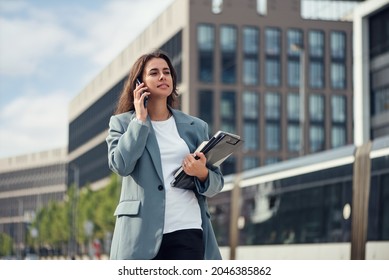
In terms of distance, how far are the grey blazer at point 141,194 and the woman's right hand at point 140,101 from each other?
26mm

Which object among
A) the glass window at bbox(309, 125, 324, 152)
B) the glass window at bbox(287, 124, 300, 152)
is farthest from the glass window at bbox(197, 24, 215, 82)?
the glass window at bbox(309, 125, 324, 152)

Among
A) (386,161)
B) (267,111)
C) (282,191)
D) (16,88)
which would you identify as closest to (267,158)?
(267,111)

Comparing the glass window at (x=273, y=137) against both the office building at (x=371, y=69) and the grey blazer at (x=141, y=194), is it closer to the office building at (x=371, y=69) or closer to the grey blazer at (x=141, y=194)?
the office building at (x=371, y=69)

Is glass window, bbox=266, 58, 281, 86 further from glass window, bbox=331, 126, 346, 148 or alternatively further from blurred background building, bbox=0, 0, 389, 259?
glass window, bbox=331, 126, 346, 148

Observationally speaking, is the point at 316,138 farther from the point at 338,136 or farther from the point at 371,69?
the point at 371,69

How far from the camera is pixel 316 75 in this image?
53594 millimetres

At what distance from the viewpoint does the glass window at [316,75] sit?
5353 centimetres

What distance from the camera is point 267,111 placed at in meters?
55.5

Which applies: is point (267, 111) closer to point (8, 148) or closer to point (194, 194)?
point (8, 148)

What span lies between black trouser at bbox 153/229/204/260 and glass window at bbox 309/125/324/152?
162ft

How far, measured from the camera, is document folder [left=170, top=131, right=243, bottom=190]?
3508mm

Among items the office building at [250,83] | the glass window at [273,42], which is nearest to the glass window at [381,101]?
the office building at [250,83]

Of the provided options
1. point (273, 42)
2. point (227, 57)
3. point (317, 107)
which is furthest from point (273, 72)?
point (317, 107)
